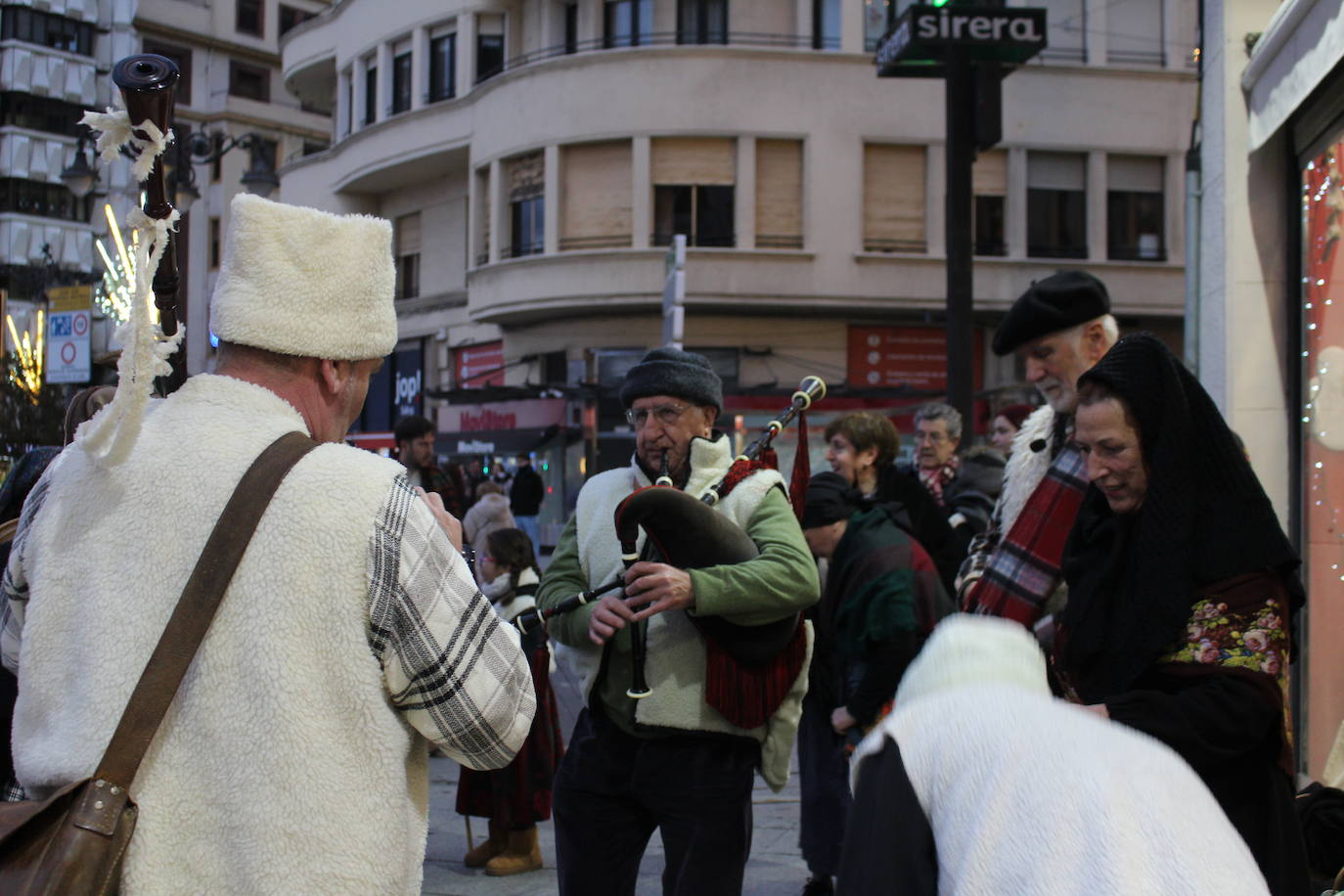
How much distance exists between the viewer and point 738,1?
→ 2655cm

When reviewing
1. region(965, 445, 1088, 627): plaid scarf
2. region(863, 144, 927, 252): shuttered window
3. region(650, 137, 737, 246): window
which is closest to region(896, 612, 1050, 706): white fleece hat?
region(965, 445, 1088, 627): plaid scarf

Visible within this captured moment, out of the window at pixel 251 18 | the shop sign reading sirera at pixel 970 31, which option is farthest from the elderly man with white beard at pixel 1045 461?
the window at pixel 251 18

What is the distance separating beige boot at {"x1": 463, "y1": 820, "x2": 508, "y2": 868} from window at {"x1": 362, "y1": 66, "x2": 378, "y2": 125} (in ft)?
93.5

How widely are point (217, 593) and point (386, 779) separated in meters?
0.40

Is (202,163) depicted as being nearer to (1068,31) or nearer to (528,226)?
(528,226)

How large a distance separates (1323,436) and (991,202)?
70.4 feet

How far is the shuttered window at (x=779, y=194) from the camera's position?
26062mm

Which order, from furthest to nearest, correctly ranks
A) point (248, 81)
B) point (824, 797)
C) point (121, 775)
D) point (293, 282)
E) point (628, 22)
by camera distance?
point (248, 81), point (628, 22), point (824, 797), point (293, 282), point (121, 775)

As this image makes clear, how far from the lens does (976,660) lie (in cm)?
180

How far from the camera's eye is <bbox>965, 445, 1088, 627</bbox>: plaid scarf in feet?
11.8

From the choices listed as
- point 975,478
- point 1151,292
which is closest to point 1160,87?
point 1151,292

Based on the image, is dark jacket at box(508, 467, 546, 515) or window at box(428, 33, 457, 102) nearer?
dark jacket at box(508, 467, 546, 515)

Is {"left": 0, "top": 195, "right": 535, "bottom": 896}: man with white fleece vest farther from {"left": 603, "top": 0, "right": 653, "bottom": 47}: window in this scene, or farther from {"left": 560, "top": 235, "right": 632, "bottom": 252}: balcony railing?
{"left": 603, "top": 0, "right": 653, "bottom": 47}: window

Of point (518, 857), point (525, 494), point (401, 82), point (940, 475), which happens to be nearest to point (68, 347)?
point (525, 494)
